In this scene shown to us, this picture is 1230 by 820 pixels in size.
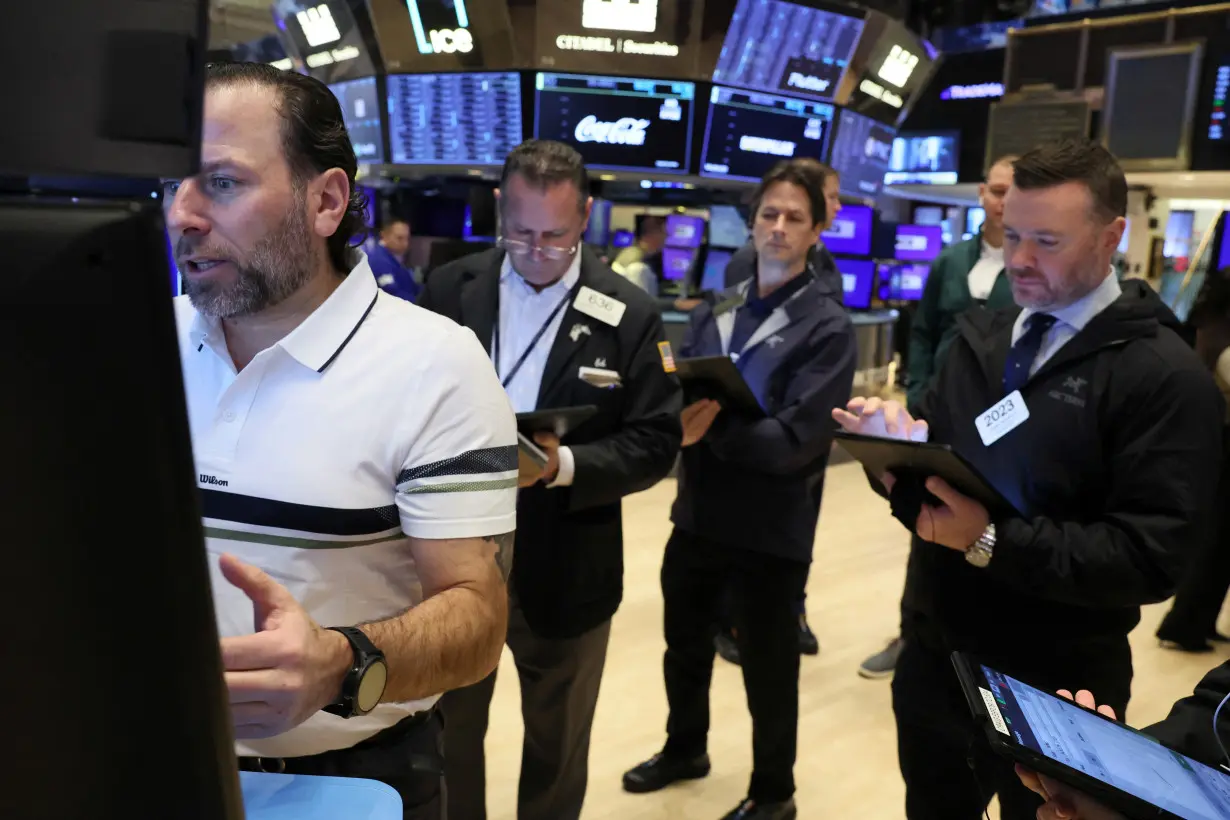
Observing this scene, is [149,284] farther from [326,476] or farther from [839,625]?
[839,625]

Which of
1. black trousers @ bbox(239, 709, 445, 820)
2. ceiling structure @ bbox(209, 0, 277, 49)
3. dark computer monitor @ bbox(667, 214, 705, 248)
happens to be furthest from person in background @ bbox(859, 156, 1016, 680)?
dark computer monitor @ bbox(667, 214, 705, 248)

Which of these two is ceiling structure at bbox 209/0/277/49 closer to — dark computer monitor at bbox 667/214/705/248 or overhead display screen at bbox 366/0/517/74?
overhead display screen at bbox 366/0/517/74

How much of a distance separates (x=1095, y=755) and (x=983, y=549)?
65 centimetres

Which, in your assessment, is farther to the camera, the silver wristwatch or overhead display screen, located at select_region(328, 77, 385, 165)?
overhead display screen, located at select_region(328, 77, 385, 165)

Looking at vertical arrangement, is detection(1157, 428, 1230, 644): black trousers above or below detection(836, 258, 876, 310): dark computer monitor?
below

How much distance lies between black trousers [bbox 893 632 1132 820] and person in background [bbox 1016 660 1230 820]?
1.30ft

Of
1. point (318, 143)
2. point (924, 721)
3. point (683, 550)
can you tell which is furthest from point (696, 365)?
point (318, 143)

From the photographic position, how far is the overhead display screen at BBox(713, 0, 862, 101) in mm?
5082

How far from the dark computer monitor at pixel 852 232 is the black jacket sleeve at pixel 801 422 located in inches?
249

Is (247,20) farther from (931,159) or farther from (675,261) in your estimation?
(931,159)

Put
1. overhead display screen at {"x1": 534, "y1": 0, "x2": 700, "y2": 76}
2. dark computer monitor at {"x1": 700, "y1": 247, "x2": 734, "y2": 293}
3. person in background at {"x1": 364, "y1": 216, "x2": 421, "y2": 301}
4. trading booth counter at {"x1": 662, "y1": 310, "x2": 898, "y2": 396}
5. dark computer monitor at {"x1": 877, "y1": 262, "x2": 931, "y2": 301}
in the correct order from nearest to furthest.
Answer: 1. overhead display screen at {"x1": 534, "y1": 0, "x2": 700, "y2": 76}
2. person in background at {"x1": 364, "y1": 216, "x2": 421, "y2": 301}
3. dark computer monitor at {"x1": 700, "y1": 247, "x2": 734, "y2": 293}
4. trading booth counter at {"x1": 662, "y1": 310, "x2": 898, "y2": 396}
5. dark computer monitor at {"x1": 877, "y1": 262, "x2": 931, "y2": 301}

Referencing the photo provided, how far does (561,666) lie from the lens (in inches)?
87.4

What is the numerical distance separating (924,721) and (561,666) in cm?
84

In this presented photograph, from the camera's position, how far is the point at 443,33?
5.03 m
